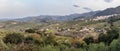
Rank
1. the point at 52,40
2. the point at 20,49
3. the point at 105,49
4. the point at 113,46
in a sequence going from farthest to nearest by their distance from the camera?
the point at 52,40
the point at 20,49
the point at 105,49
the point at 113,46

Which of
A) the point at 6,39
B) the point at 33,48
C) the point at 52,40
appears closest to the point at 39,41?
the point at 52,40

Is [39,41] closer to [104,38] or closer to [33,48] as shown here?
[104,38]

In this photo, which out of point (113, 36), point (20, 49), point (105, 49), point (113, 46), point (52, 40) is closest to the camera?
point (113, 46)

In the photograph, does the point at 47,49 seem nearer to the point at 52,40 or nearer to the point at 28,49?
the point at 28,49

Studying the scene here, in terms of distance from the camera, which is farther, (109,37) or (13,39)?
(13,39)

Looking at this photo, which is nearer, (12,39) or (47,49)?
(47,49)

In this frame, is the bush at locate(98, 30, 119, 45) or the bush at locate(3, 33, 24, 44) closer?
the bush at locate(98, 30, 119, 45)

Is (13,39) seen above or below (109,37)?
above

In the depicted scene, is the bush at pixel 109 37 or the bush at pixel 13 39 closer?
the bush at pixel 109 37

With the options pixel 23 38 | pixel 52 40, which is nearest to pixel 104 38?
pixel 52 40
